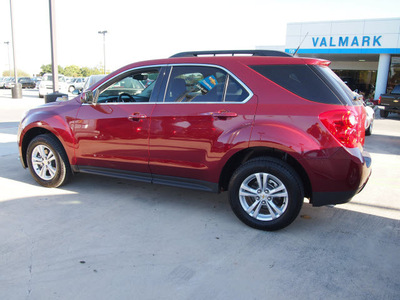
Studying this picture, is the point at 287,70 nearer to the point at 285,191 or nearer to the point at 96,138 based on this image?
the point at 285,191

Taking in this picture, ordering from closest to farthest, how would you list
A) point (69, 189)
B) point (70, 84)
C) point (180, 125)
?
point (180, 125), point (69, 189), point (70, 84)

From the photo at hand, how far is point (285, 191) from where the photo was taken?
3502 mm

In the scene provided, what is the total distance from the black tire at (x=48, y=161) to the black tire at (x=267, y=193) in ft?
8.25

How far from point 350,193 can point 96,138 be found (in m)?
3.14

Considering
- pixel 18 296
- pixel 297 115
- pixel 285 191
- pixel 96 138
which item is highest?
pixel 297 115

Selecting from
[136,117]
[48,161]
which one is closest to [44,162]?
[48,161]

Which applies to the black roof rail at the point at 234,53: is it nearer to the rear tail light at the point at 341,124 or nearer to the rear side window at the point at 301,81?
the rear side window at the point at 301,81

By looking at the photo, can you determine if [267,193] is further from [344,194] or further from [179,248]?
[179,248]

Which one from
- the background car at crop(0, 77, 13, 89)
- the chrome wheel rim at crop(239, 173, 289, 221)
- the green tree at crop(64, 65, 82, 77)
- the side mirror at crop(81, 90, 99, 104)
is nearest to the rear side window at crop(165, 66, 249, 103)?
the chrome wheel rim at crop(239, 173, 289, 221)

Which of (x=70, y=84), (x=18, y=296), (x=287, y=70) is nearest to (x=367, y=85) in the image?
(x=70, y=84)

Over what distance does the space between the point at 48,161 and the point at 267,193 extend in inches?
125

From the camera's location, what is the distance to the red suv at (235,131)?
3371 millimetres

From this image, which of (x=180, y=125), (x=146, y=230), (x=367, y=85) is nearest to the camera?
(x=146, y=230)

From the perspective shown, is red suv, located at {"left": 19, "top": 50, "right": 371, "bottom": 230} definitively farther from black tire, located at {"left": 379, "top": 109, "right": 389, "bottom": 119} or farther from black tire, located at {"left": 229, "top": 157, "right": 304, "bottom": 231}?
black tire, located at {"left": 379, "top": 109, "right": 389, "bottom": 119}
